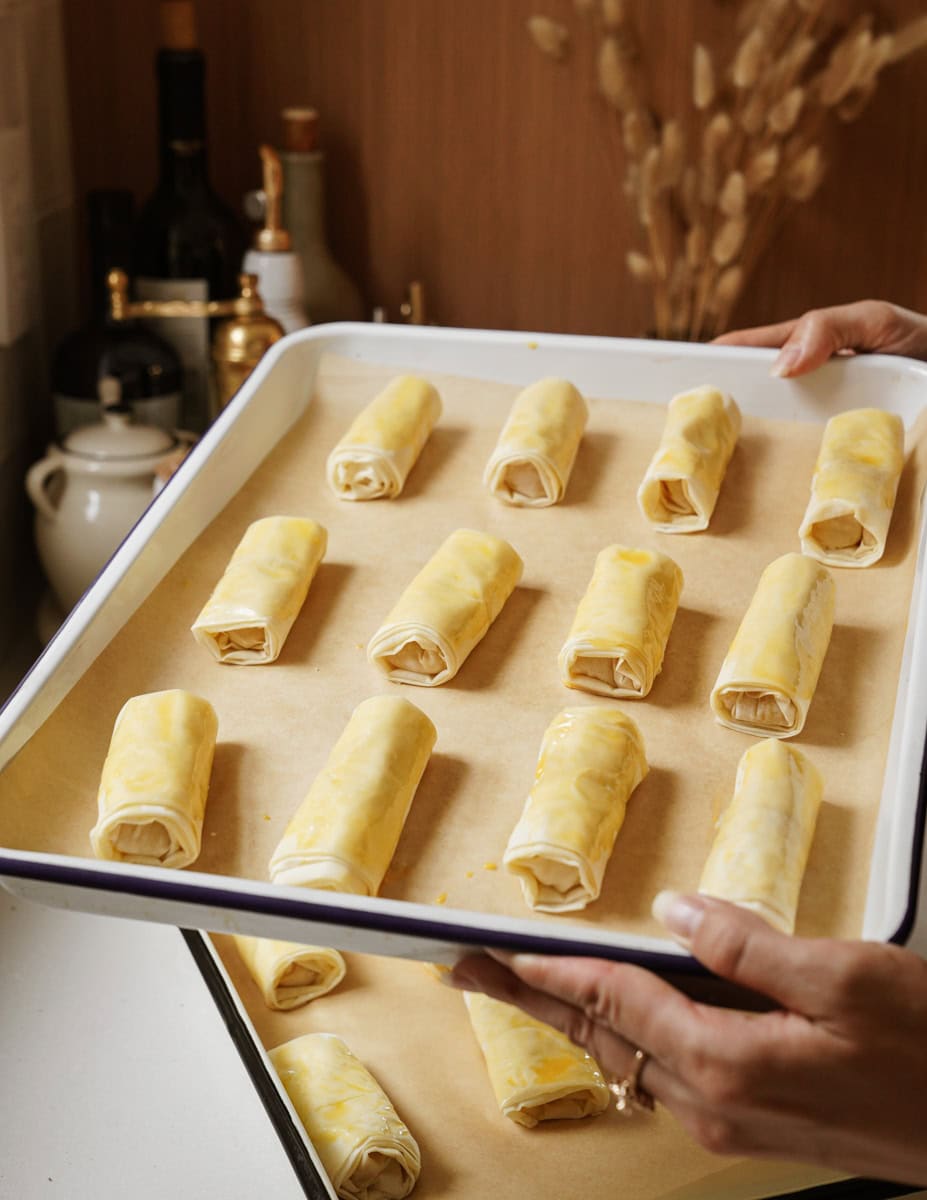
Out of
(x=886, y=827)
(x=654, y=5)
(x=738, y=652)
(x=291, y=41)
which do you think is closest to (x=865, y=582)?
(x=738, y=652)

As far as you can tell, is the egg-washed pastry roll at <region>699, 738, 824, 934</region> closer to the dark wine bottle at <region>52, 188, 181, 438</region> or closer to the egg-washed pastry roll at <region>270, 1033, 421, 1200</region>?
the egg-washed pastry roll at <region>270, 1033, 421, 1200</region>

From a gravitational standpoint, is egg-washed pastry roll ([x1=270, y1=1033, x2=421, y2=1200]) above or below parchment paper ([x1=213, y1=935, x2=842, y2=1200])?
above

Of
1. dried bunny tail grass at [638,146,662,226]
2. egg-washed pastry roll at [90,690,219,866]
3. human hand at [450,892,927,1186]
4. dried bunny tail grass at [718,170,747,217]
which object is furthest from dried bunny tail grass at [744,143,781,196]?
human hand at [450,892,927,1186]

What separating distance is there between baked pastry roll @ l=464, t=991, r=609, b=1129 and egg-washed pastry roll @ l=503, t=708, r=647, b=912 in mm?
141

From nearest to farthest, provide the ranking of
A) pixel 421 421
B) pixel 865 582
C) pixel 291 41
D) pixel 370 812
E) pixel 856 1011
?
pixel 856 1011, pixel 370 812, pixel 865 582, pixel 421 421, pixel 291 41

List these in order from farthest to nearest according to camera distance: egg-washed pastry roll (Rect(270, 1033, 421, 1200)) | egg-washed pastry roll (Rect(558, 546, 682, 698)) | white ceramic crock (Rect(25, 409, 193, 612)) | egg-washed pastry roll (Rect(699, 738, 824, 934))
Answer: white ceramic crock (Rect(25, 409, 193, 612))
egg-washed pastry roll (Rect(558, 546, 682, 698))
egg-washed pastry roll (Rect(270, 1033, 421, 1200))
egg-washed pastry roll (Rect(699, 738, 824, 934))

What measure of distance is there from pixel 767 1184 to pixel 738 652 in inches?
15.8

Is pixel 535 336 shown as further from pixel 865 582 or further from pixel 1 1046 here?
pixel 1 1046

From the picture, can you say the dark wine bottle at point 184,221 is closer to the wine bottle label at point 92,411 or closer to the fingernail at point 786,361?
the wine bottle label at point 92,411

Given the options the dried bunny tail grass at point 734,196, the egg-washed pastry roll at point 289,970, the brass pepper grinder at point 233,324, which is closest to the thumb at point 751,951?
the egg-washed pastry roll at point 289,970

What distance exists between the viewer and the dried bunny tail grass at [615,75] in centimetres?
196

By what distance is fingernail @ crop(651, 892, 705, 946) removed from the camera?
0.72 meters

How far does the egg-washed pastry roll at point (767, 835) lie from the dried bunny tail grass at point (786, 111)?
120 centimetres

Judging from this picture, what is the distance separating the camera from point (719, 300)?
200 cm
